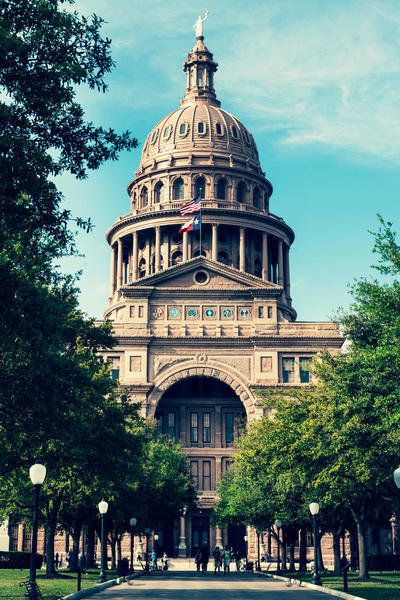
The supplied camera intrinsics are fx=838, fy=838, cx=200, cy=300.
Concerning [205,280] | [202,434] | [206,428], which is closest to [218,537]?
[202,434]

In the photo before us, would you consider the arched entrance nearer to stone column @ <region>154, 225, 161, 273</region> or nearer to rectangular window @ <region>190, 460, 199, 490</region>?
rectangular window @ <region>190, 460, 199, 490</region>

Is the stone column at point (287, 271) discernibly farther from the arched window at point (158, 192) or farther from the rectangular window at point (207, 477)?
the rectangular window at point (207, 477)

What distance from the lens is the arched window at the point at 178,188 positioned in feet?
370

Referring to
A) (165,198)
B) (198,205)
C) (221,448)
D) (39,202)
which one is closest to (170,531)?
(221,448)

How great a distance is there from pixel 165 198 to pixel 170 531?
151 feet

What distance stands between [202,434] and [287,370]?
1183 centimetres

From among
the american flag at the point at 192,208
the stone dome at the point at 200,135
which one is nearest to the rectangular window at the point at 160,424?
the american flag at the point at 192,208

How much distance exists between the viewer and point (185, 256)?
103750 mm

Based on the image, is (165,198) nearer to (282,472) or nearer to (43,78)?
(282,472)

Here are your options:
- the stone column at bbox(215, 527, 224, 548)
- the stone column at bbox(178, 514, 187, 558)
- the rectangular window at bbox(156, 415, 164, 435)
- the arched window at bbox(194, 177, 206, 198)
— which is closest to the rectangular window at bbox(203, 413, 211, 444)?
the rectangular window at bbox(156, 415, 164, 435)

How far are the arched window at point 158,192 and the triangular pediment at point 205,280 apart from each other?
92.8ft

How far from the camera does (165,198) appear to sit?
11269cm

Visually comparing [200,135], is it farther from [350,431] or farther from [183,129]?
[350,431]

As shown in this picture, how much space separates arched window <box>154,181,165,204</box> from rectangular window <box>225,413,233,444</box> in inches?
1445
